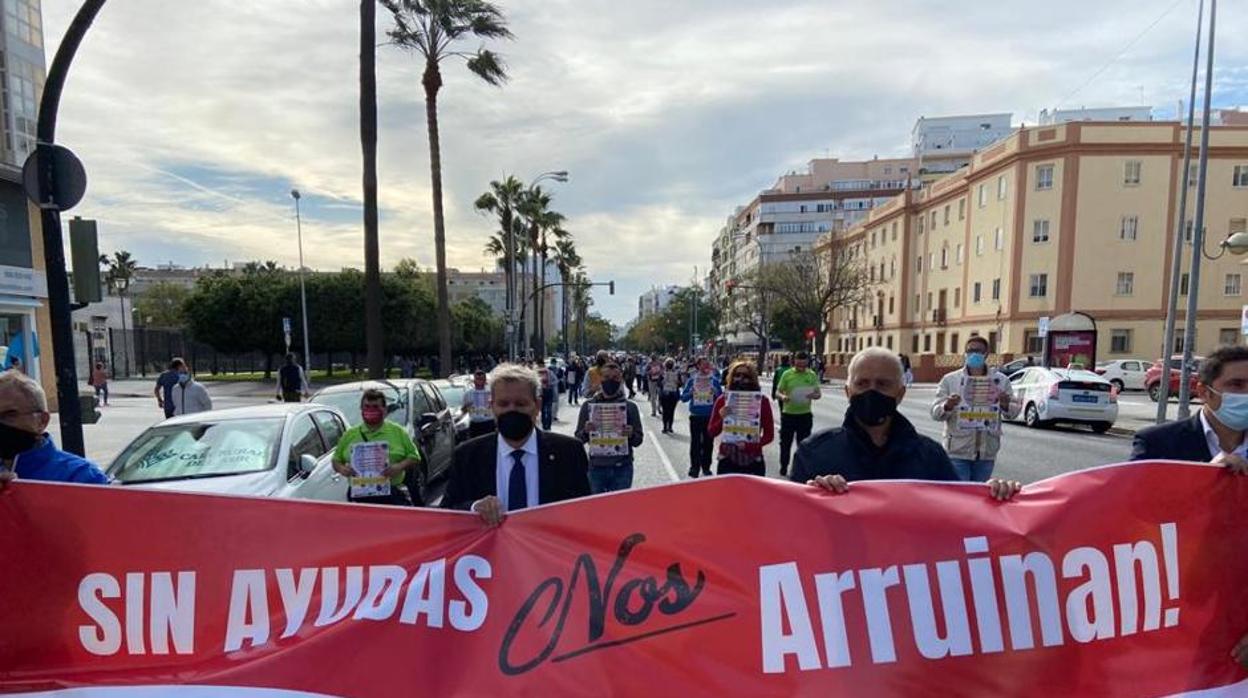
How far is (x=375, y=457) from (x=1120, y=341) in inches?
1926

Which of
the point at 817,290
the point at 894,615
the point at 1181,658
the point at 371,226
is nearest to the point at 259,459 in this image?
the point at 894,615

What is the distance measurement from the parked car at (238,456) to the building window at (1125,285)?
159ft

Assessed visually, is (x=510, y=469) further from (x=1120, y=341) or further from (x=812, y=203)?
(x=812, y=203)

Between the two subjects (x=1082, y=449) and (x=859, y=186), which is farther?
(x=859, y=186)

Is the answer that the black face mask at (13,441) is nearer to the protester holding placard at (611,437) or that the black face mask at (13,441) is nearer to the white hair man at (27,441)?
the white hair man at (27,441)

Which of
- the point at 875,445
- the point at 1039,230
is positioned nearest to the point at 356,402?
the point at 875,445

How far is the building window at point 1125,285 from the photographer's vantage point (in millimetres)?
40469

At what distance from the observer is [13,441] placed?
9.30 ft

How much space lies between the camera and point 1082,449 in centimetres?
1248

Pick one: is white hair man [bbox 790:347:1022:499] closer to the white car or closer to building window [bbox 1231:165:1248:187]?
the white car

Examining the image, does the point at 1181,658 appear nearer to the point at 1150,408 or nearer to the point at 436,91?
the point at 436,91

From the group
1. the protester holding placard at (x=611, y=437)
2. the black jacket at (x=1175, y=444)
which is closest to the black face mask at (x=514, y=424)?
the black jacket at (x=1175, y=444)

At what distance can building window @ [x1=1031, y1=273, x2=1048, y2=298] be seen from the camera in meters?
41.2

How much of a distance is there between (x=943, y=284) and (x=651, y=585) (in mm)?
55277
